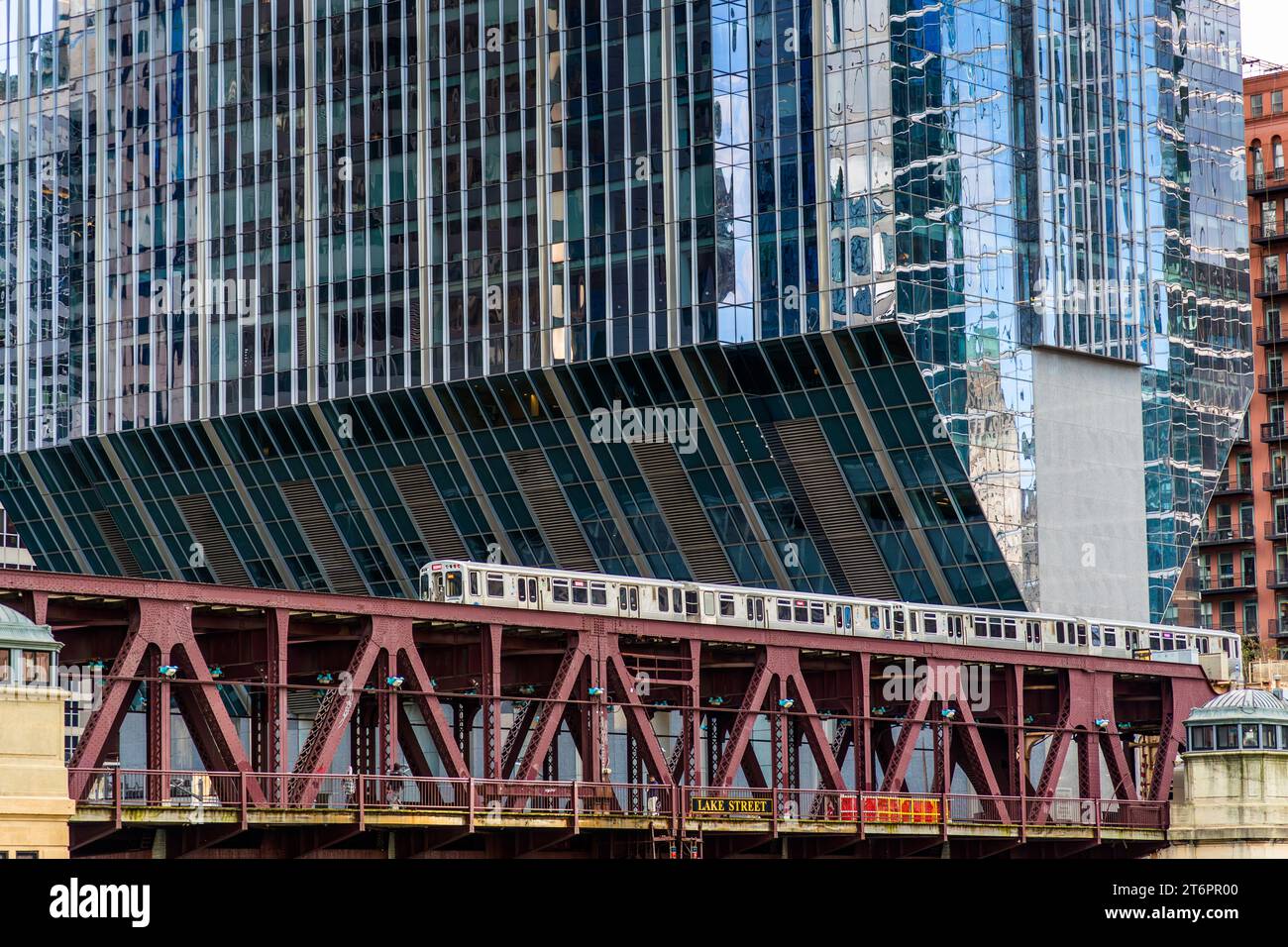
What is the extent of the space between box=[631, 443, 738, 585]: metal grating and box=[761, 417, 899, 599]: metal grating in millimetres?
4932

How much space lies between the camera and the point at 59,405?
13338cm

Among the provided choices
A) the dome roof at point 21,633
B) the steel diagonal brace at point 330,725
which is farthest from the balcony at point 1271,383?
the dome roof at point 21,633

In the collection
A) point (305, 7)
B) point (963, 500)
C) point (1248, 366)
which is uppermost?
point (305, 7)

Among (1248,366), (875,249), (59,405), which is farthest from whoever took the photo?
(59,405)

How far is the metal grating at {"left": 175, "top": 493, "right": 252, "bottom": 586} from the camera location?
131875 millimetres

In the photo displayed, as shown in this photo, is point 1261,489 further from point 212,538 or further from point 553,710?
point 553,710

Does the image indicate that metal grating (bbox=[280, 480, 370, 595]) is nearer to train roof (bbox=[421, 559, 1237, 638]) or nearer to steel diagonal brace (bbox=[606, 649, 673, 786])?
train roof (bbox=[421, 559, 1237, 638])

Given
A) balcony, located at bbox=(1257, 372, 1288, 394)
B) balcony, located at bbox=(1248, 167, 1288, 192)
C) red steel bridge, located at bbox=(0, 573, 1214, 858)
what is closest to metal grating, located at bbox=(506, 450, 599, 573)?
red steel bridge, located at bbox=(0, 573, 1214, 858)

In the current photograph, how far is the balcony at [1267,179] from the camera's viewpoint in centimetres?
18100

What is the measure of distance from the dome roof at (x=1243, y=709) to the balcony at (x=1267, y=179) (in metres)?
93.6

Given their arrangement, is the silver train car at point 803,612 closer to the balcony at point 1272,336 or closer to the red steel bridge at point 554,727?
the red steel bridge at point 554,727
